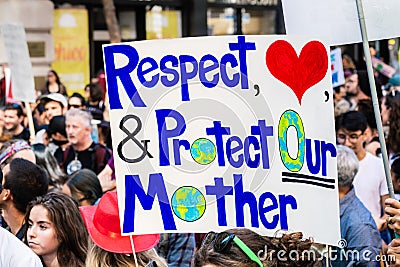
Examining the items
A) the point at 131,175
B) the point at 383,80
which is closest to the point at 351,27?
the point at 131,175

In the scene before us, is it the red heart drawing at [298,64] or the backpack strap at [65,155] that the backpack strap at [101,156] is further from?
the red heart drawing at [298,64]

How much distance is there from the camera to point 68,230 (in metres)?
5.19

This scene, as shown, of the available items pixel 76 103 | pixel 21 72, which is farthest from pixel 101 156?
pixel 76 103

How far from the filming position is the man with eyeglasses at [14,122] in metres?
10.7

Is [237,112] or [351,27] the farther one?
[351,27]

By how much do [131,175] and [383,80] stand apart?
37.1ft

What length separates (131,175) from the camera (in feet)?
14.2

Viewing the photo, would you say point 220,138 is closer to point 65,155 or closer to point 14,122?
point 65,155

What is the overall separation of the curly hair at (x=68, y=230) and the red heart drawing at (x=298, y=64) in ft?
4.67

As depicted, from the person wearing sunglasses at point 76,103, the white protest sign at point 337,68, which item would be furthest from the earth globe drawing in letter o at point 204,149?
the person wearing sunglasses at point 76,103

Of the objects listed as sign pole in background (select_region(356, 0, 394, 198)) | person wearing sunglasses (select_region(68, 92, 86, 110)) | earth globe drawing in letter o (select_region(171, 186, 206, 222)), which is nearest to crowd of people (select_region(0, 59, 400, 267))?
sign pole in background (select_region(356, 0, 394, 198))

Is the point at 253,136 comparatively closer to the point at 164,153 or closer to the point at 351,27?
the point at 164,153
